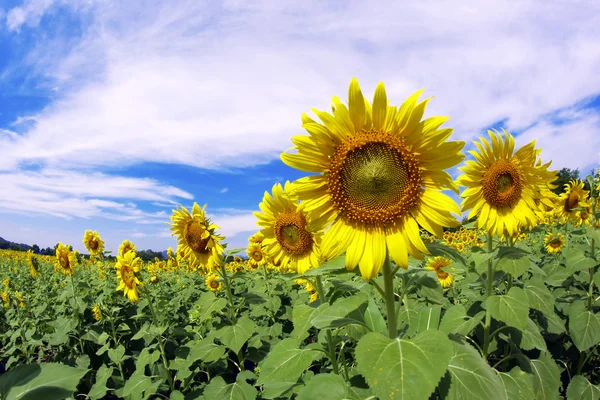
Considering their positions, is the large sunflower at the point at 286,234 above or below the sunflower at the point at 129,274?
above

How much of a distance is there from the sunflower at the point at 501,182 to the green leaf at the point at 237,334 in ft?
8.46

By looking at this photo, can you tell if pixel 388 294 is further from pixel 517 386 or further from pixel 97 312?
pixel 97 312

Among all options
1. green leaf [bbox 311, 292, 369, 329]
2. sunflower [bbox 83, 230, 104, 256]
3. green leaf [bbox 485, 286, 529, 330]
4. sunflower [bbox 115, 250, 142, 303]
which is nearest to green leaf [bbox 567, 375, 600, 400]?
green leaf [bbox 485, 286, 529, 330]

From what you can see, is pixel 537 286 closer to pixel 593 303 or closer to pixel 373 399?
pixel 593 303

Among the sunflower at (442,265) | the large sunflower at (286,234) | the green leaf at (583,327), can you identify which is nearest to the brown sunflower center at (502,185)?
the green leaf at (583,327)

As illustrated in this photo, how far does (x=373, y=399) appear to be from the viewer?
2.16 m

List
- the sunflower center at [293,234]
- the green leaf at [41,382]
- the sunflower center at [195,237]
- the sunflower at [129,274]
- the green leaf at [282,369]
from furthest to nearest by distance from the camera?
1. the sunflower at [129,274]
2. the sunflower center at [195,237]
3. the sunflower center at [293,234]
4. the green leaf at [282,369]
5. the green leaf at [41,382]

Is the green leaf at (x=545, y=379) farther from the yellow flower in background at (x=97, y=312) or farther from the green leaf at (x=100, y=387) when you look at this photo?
the yellow flower in background at (x=97, y=312)

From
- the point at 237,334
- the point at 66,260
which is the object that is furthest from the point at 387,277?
the point at 66,260

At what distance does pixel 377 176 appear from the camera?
2.21 m

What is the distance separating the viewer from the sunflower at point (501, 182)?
12.9ft

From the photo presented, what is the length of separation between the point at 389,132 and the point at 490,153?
234 centimetres

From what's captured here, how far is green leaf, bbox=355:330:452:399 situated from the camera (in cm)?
165

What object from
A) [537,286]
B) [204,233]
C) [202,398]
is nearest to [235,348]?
[202,398]
